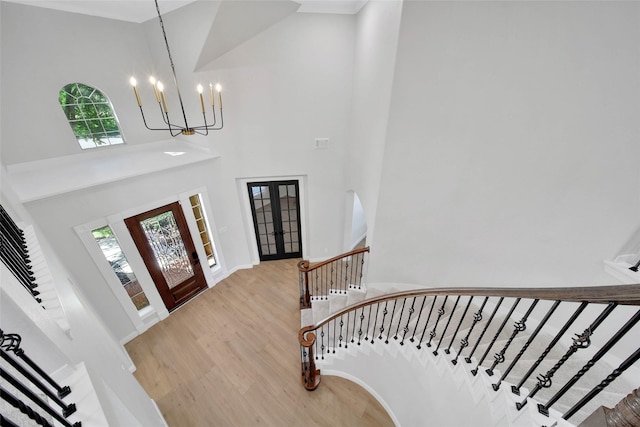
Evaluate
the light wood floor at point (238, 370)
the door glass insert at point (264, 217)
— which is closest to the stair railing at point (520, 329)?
the light wood floor at point (238, 370)

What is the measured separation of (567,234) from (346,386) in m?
3.23

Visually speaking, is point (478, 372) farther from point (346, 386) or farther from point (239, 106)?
point (239, 106)

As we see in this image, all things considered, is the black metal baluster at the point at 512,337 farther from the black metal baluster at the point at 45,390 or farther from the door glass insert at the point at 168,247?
the door glass insert at the point at 168,247

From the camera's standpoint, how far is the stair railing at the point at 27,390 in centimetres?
62

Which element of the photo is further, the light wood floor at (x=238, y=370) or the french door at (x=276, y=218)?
the french door at (x=276, y=218)

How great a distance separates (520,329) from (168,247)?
4.72 metres

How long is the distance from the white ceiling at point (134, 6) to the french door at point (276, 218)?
2.87 m

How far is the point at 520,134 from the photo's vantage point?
7.70ft

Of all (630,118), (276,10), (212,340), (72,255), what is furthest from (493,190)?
(72,255)

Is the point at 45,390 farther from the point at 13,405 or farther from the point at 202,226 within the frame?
the point at 202,226

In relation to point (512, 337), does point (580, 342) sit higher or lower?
higher

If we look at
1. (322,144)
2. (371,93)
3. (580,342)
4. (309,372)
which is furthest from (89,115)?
(580,342)

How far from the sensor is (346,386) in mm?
3314

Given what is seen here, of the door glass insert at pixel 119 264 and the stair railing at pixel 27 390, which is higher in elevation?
the stair railing at pixel 27 390
